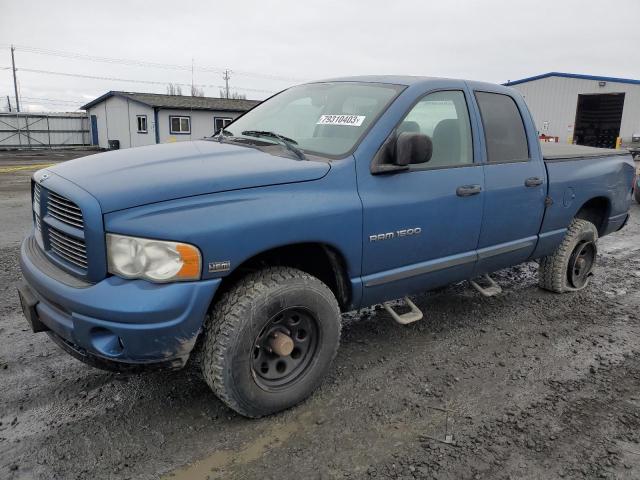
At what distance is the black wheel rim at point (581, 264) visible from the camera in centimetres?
507

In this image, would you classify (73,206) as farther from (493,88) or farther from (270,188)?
(493,88)

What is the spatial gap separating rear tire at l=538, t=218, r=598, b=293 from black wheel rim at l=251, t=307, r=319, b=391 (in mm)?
3010

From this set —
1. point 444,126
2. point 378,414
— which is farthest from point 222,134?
point 378,414

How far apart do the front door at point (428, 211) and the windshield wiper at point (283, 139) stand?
427mm

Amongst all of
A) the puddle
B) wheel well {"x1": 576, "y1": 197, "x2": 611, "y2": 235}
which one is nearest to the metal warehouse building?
wheel well {"x1": 576, "y1": 197, "x2": 611, "y2": 235}

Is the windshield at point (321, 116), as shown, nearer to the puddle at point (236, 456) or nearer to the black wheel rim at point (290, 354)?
the black wheel rim at point (290, 354)

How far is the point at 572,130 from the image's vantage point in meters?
31.0

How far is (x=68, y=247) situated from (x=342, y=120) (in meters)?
1.82

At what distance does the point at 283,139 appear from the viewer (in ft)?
11.3

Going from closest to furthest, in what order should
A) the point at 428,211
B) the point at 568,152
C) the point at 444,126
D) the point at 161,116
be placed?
the point at 428,211
the point at 444,126
the point at 568,152
the point at 161,116

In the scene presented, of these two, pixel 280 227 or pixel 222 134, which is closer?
pixel 280 227

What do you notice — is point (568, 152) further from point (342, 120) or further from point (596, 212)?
point (342, 120)

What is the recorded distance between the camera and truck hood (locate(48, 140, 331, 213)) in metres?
2.48

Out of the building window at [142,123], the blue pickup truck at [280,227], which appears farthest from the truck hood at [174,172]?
the building window at [142,123]
